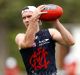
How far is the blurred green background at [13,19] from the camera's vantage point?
107 feet

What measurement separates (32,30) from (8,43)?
24.2 m

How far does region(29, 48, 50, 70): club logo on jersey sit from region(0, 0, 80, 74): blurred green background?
60.0 feet

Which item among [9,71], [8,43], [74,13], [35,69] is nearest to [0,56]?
[8,43]

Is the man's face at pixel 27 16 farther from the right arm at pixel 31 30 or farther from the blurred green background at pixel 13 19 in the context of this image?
the blurred green background at pixel 13 19

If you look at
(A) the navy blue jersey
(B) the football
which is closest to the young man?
(A) the navy blue jersey

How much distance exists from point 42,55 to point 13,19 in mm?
21599

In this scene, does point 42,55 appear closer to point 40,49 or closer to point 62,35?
point 40,49

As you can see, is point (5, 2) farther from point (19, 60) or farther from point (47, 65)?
point (47, 65)

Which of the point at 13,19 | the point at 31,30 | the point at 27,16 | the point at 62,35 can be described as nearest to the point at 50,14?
the point at 31,30

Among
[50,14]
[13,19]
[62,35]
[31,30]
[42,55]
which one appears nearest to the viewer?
[50,14]

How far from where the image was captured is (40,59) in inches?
497

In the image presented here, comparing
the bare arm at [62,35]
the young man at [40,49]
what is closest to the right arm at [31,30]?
the young man at [40,49]

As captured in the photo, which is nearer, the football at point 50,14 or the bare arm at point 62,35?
the football at point 50,14

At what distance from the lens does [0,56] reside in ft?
115
